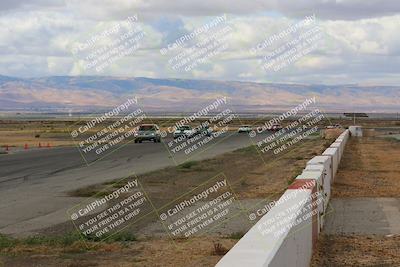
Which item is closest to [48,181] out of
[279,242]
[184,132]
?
[279,242]

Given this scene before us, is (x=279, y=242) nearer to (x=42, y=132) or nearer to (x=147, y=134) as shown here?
(x=147, y=134)

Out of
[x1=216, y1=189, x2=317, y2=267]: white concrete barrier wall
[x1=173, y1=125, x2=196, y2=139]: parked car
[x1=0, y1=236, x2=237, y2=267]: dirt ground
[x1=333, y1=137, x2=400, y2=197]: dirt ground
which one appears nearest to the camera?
[x1=216, y1=189, x2=317, y2=267]: white concrete barrier wall

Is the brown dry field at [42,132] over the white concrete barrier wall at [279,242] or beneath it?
beneath

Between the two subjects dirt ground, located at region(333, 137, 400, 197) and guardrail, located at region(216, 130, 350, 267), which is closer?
guardrail, located at region(216, 130, 350, 267)

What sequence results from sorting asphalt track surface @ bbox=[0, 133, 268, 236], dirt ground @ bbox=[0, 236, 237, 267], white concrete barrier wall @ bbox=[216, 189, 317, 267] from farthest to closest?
asphalt track surface @ bbox=[0, 133, 268, 236], dirt ground @ bbox=[0, 236, 237, 267], white concrete barrier wall @ bbox=[216, 189, 317, 267]

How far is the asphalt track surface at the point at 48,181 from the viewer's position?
1411 cm

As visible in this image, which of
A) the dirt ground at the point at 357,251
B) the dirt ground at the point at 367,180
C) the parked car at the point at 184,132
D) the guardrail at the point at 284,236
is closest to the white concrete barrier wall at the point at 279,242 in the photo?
the guardrail at the point at 284,236

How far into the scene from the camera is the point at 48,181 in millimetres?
22875

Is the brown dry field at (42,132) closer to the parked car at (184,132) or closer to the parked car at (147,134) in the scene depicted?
the parked car at (147,134)

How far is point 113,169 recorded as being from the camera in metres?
27.6

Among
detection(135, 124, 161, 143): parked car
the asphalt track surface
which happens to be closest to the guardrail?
the asphalt track surface

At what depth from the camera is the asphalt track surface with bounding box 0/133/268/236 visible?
14.1m

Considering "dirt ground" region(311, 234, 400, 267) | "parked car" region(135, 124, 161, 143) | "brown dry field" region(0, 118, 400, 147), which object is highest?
"dirt ground" region(311, 234, 400, 267)

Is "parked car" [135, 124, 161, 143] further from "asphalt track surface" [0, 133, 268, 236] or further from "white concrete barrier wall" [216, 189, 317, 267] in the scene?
"white concrete barrier wall" [216, 189, 317, 267]
